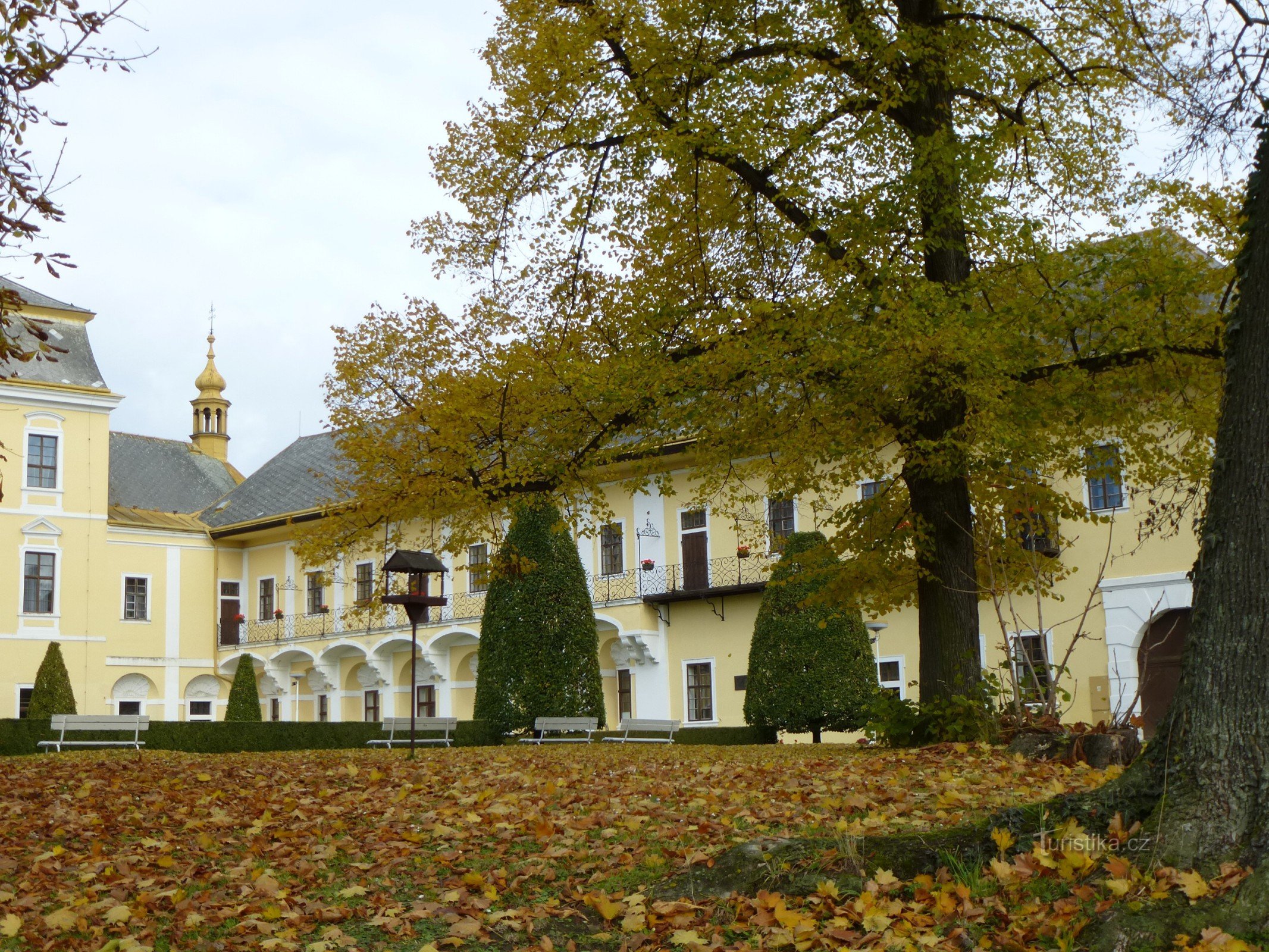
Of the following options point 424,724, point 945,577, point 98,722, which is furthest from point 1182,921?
point 98,722

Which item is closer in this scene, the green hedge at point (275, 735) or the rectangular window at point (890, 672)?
the green hedge at point (275, 735)

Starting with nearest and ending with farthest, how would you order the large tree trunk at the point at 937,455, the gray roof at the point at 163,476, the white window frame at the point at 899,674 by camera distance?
the large tree trunk at the point at 937,455
the white window frame at the point at 899,674
the gray roof at the point at 163,476

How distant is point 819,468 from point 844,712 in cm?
460

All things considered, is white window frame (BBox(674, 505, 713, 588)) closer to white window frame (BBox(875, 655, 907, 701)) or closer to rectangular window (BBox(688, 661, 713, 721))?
rectangular window (BBox(688, 661, 713, 721))

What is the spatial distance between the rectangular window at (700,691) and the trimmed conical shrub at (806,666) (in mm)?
4915

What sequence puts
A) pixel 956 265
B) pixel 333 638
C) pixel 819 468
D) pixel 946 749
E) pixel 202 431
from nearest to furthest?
pixel 946 749 → pixel 956 265 → pixel 819 468 → pixel 333 638 → pixel 202 431

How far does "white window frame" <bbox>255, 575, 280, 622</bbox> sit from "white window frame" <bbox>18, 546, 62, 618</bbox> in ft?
16.2

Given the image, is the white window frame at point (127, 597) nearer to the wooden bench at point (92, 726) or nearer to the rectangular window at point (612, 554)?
the wooden bench at point (92, 726)

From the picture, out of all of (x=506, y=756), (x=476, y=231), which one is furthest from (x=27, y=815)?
(x=476, y=231)

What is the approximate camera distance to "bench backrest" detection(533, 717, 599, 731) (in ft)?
69.4

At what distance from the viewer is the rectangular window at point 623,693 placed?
29.0m

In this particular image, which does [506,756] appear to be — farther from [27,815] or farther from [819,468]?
[819,468]

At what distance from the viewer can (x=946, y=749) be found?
34.4 feet

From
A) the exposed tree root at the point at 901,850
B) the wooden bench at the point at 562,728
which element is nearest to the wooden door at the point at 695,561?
the wooden bench at the point at 562,728
